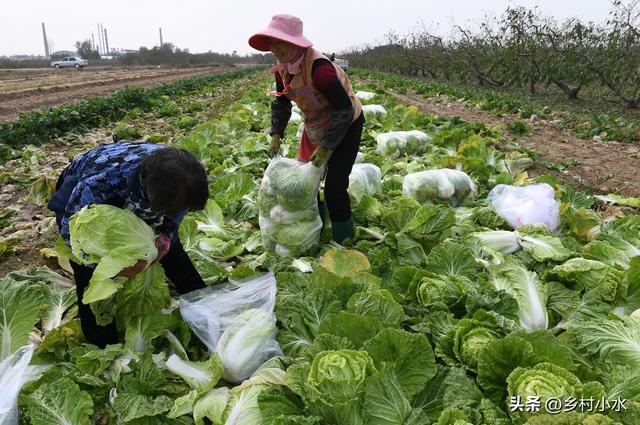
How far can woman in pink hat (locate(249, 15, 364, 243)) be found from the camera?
3057 millimetres

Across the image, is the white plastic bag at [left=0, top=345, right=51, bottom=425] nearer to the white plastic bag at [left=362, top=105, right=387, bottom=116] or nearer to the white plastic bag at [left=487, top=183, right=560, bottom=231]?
the white plastic bag at [left=487, top=183, right=560, bottom=231]

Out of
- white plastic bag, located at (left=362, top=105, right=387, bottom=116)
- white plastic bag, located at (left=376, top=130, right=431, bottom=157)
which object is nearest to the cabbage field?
white plastic bag, located at (left=376, top=130, right=431, bottom=157)

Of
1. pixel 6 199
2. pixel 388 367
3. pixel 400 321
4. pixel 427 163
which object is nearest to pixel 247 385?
pixel 388 367

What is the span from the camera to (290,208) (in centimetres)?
336

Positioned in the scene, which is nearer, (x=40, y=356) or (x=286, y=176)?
(x=40, y=356)

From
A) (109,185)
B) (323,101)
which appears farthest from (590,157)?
(109,185)

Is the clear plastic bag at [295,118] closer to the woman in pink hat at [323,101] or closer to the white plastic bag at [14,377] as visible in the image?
the woman in pink hat at [323,101]

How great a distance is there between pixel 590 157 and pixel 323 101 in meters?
5.12

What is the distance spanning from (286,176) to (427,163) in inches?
108

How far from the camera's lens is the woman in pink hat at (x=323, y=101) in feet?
A: 10.0

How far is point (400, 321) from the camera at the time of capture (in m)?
2.23

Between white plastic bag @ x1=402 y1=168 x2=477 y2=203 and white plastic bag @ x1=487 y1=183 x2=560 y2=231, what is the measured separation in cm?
41

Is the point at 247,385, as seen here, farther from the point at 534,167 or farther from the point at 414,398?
the point at 534,167

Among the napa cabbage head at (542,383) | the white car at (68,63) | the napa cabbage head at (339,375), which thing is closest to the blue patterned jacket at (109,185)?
the napa cabbage head at (339,375)
